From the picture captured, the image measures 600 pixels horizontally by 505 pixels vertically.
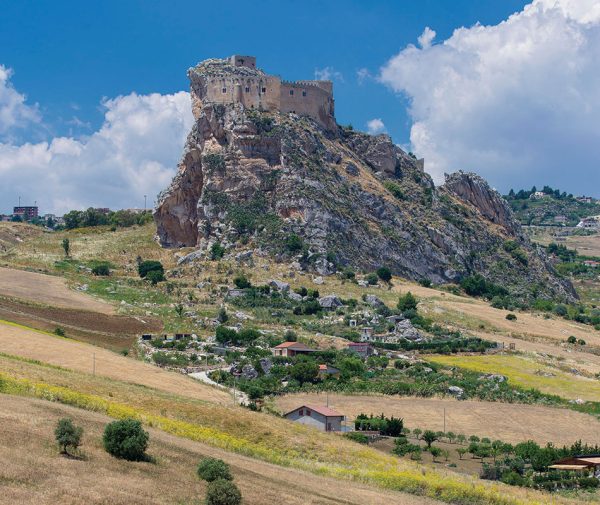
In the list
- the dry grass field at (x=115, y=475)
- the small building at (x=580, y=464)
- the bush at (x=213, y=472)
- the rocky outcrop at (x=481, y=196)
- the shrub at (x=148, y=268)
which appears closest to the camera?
the dry grass field at (x=115, y=475)

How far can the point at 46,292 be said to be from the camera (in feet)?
259

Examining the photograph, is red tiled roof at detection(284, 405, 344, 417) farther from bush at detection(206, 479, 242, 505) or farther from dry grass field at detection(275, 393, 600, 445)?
bush at detection(206, 479, 242, 505)

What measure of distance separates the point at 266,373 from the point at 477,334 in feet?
80.7

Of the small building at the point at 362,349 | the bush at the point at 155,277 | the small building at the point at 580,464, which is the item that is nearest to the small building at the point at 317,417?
the small building at the point at 580,464

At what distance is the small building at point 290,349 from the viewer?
65.5 metres

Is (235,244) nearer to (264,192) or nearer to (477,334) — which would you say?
(264,192)

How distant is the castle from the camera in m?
101

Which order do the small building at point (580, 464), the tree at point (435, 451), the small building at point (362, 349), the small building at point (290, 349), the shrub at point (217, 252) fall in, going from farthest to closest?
1. the shrub at point (217, 252)
2. the small building at point (362, 349)
3. the small building at point (290, 349)
4. the tree at point (435, 451)
5. the small building at point (580, 464)

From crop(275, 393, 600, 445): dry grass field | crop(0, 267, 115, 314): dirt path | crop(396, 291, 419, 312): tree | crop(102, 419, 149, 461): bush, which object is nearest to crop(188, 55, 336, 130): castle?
crop(0, 267, 115, 314): dirt path

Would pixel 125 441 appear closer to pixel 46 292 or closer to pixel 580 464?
pixel 580 464

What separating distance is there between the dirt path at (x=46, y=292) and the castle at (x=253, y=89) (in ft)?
92.7

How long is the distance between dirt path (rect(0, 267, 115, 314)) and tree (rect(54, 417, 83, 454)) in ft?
169

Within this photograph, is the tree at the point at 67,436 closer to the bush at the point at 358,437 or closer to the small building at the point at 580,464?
the bush at the point at 358,437

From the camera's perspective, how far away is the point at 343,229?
9619cm
